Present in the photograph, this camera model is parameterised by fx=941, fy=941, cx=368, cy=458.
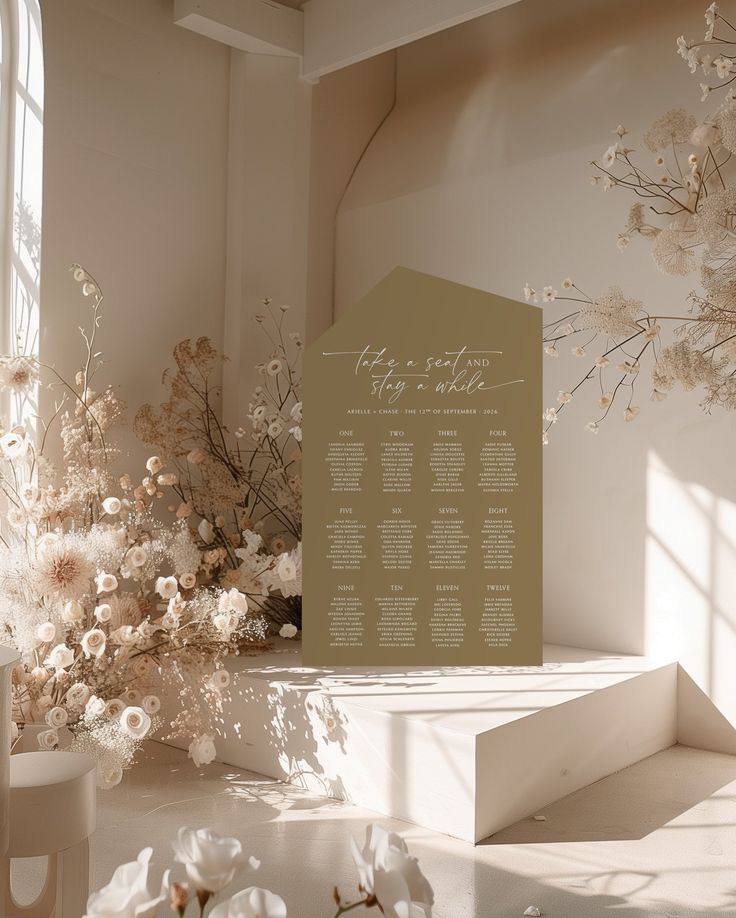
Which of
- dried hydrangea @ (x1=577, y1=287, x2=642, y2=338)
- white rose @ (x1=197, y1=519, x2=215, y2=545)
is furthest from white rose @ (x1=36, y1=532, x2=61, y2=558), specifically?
dried hydrangea @ (x1=577, y1=287, x2=642, y2=338)

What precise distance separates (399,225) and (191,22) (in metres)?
1.35

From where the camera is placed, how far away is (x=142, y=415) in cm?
395

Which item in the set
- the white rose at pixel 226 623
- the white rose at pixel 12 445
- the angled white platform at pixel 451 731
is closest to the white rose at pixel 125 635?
the white rose at pixel 226 623

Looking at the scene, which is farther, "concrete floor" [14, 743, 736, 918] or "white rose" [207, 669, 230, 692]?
"white rose" [207, 669, 230, 692]

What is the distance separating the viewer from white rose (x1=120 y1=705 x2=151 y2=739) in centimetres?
307

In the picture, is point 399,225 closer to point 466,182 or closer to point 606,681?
point 466,182

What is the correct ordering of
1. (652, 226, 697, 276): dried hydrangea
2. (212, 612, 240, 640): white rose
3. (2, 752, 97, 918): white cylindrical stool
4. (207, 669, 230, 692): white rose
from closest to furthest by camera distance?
(2, 752, 97, 918): white cylindrical stool → (652, 226, 697, 276): dried hydrangea → (212, 612, 240, 640): white rose → (207, 669, 230, 692): white rose

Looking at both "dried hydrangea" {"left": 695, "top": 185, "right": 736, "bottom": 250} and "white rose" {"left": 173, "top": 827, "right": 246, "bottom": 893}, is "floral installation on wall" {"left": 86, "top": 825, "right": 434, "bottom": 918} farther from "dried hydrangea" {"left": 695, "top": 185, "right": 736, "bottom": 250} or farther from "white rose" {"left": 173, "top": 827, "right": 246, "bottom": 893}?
"dried hydrangea" {"left": 695, "top": 185, "right": 736, "bottom": 250}

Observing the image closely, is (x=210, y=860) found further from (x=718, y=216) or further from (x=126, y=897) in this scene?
(x=718, y=216)

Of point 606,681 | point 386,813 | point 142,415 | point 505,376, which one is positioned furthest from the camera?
point 142,415

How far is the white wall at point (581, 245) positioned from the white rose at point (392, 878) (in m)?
3.23

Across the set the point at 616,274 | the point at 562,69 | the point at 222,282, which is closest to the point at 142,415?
the point at 222,282

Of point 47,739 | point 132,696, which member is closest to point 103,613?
point 132,696

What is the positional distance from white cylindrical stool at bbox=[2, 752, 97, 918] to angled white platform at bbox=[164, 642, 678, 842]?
1456 mm
